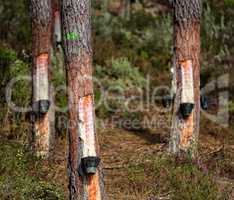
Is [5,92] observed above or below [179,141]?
above

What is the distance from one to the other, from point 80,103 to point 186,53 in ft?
9.38

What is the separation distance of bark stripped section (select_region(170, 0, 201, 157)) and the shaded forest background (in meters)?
0.35

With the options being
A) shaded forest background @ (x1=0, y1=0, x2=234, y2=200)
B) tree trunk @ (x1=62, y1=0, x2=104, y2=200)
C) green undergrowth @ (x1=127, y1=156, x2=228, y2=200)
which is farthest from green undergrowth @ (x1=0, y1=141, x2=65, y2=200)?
green undergrowth @ (x1=127, y1=156, x2=228, y2=200)

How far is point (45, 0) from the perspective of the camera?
846 centimetres

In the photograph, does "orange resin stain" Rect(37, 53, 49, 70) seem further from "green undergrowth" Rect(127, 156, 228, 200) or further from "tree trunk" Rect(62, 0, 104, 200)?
"tree trunk" Rect(62, 0, 104, 200)

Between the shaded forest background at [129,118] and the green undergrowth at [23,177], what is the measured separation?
1 cm

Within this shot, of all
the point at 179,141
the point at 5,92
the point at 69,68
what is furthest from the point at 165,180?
the point at 5,92

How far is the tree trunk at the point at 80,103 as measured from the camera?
620 cm

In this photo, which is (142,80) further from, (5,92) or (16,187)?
(16,187)

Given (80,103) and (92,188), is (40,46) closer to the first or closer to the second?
(80,103)

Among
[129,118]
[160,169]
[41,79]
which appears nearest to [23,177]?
[160,169]

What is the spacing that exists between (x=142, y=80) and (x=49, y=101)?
17.8 feet

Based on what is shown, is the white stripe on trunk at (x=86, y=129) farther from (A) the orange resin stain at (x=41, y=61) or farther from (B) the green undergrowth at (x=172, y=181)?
(A) the orange resin stain at (x=41, y=61)

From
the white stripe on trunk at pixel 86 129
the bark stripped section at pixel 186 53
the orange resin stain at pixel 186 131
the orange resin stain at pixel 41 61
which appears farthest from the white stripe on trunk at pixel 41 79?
the white stripe on trunk at pixel 86 129
